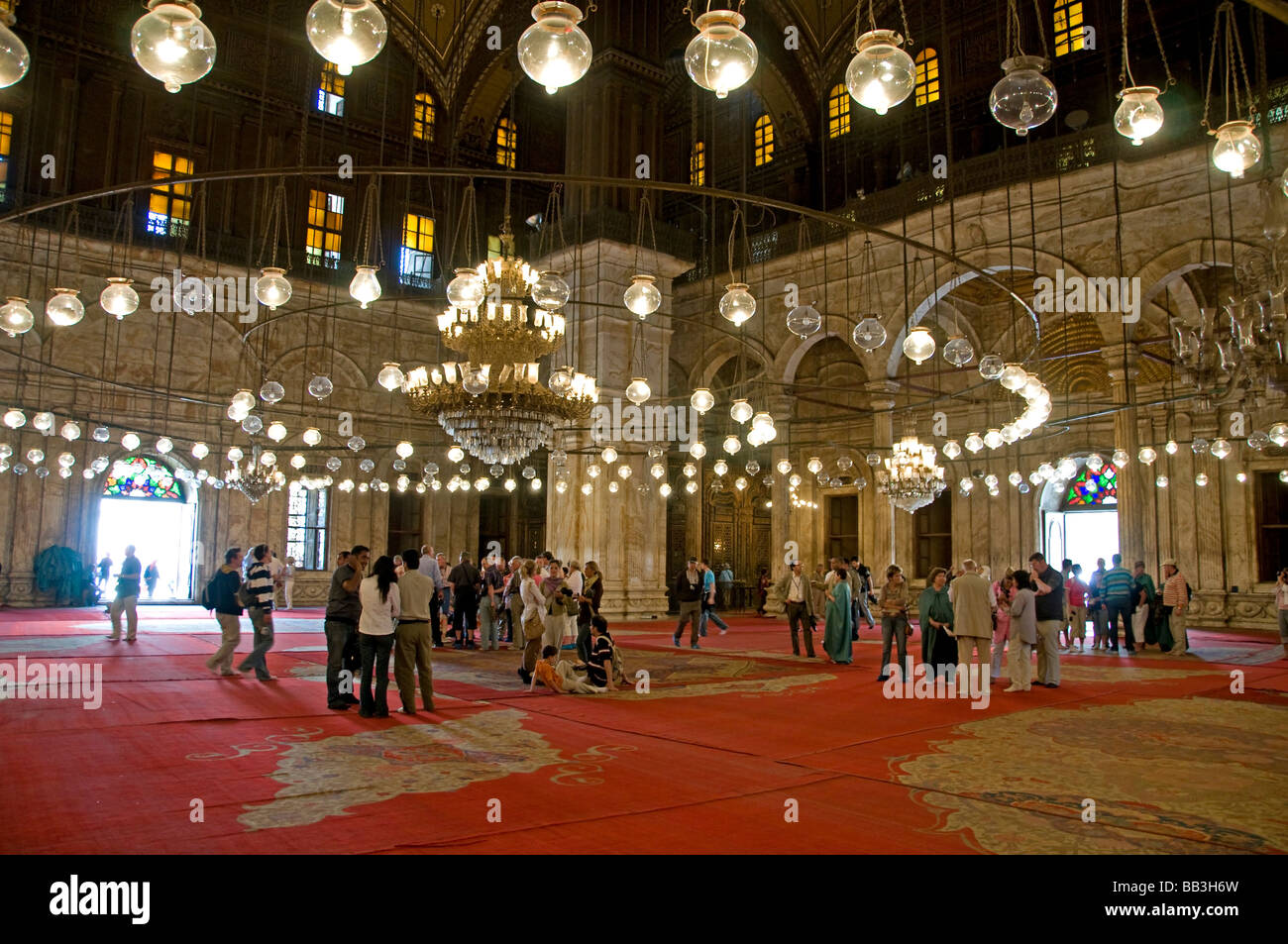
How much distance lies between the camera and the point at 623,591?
1498cm

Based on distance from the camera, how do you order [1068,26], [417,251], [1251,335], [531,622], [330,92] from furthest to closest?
[417,251]
[330,92]
[1068,26]
[531,622]
[1251,335]

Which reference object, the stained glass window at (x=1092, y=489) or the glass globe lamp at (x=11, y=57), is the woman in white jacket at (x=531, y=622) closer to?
the glass globe lamp at (x=11, y=57)

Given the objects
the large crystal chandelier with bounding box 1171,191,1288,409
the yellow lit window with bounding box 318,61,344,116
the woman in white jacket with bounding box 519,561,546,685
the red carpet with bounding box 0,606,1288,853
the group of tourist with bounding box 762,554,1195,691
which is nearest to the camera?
the red carpet with bounding box 0,606,1288,853

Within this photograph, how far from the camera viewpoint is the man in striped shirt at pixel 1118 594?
11039 millimetres

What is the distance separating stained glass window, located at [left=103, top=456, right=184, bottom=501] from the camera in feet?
54.0

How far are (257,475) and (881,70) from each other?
12.9 meters

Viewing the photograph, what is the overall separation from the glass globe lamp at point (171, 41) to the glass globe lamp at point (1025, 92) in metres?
2.65

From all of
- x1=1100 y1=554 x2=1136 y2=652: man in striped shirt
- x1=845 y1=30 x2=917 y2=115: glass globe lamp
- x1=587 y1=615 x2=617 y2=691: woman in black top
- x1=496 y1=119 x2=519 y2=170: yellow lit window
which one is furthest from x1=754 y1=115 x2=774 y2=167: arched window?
x1=845 y1=30 x2=917 y2=115: glass globe lamp

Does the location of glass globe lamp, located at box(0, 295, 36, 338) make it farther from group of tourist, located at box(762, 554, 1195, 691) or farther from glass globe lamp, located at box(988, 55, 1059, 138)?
group of tourist, located at box(762, 554, 1195, 691)

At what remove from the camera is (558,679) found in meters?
7.15

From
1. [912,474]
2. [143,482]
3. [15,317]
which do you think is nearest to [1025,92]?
[15,317]

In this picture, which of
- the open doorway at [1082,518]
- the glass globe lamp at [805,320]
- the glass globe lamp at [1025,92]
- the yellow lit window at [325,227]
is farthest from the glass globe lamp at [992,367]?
the yellow lit window at [325,227]

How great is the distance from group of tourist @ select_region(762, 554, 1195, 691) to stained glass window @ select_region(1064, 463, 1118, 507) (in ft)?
15.0

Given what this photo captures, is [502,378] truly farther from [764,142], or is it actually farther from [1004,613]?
[764,142]
